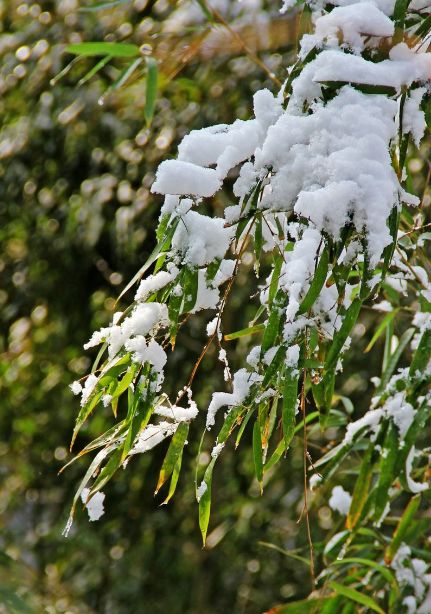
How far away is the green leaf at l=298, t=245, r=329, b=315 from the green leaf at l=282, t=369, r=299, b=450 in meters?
0.07

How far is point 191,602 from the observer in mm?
1993

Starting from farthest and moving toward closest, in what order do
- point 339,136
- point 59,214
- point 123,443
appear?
point 59,214, point 123,443, point 339,136

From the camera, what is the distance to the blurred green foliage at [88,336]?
6.10 ft

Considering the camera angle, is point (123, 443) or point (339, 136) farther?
point (123, 443)

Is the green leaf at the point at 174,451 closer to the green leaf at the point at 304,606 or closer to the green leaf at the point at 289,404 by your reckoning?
the green leaf at the point at 289,404

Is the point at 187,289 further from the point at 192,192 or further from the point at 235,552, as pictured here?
the point at 235,552

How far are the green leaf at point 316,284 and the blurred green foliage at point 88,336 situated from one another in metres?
1.23

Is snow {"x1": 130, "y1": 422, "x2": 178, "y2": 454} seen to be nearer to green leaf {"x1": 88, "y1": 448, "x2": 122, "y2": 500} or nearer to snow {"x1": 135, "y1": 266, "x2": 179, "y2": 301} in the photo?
green leaf {"x1": 88, "y1": 448, "x2": 122, "y2": 500}

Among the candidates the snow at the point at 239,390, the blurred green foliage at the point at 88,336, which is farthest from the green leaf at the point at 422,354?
the blurred green foliage at the point at 88,336

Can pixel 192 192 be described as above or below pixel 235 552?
above

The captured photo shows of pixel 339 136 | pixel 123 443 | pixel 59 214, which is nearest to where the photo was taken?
pixel 339 136

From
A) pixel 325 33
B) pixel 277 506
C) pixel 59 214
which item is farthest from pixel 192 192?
pixel 277 506

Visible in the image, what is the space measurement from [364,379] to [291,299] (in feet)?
4.58

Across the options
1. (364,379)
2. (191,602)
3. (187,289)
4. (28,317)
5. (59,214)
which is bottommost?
(191,602)
